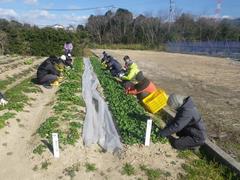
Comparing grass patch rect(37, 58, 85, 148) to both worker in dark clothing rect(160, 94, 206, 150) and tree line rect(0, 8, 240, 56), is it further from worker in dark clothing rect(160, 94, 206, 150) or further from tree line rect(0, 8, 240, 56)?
tree line rect(0, 8, 240, 56)

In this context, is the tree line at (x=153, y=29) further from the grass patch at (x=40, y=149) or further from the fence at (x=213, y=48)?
the grass patch at (x=40, y=149)

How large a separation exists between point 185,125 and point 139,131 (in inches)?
52.8

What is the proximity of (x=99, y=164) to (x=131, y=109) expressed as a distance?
3784 mm

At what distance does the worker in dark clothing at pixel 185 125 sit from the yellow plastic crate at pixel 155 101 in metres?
2.51

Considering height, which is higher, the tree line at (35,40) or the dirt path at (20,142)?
the tree line at (35,40)

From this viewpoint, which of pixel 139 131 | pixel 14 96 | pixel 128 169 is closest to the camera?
pixel 128 169

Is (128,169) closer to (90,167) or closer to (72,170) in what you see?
(90,167)

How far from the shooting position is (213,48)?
2170 inches

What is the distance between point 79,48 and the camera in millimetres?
36156

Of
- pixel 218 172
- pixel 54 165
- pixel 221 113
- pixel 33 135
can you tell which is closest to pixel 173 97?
pixel 218 172

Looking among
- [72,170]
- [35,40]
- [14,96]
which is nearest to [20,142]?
[72,170]

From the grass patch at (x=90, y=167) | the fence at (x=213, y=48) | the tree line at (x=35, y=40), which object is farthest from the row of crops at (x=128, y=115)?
the fence at (x=213, y=48)

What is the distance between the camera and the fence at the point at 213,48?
163ft

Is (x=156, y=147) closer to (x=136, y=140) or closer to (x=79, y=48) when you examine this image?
(x=136, y=140)
